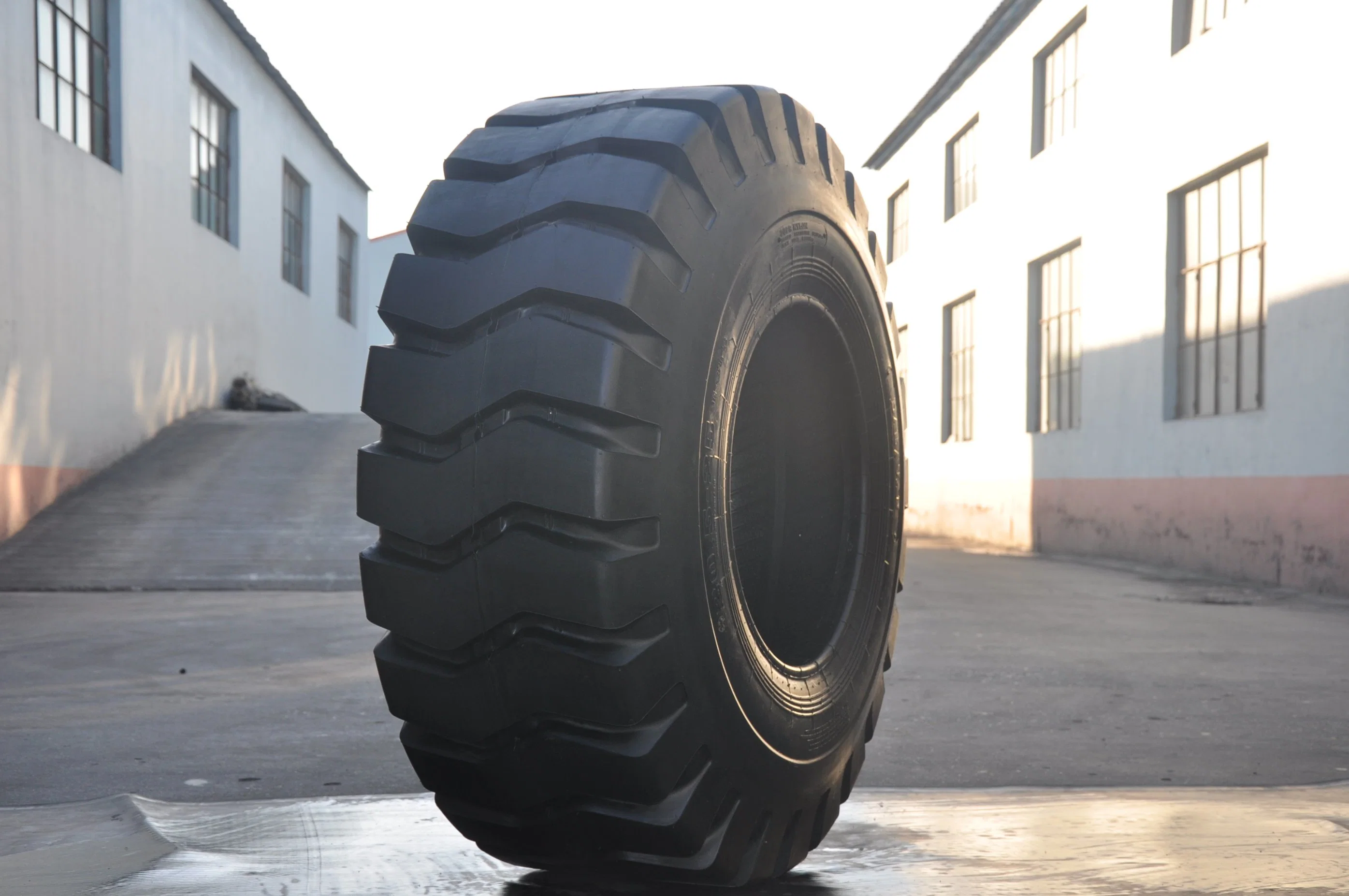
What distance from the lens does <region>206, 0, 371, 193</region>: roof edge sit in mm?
14758

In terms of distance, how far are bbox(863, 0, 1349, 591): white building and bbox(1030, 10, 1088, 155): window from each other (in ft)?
0.11

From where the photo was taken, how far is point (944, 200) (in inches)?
744

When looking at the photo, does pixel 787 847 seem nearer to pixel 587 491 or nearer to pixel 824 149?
pixel 587 491

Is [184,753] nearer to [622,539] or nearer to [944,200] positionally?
[622,539]

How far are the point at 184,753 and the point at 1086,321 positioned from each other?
478 inches

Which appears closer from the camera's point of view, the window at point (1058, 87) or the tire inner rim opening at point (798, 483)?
the tire inner rim opening at point (798, 483)

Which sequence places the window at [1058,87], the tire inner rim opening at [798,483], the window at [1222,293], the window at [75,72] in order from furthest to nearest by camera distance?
the window at [1058,87], the window at [1222,293], the window at [75,72], the tire inner rim opening at [798,483]

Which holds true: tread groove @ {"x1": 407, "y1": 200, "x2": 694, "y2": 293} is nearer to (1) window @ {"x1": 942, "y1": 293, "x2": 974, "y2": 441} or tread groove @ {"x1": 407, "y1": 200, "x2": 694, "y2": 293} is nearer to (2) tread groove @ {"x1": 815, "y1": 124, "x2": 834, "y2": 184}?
(2) tread groove @ {"x1": 815, "y1": 124, "x2": 834, "y2": 184}

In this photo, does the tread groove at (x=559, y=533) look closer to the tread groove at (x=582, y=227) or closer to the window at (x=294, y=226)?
the tread groove at (x=582, y=227)

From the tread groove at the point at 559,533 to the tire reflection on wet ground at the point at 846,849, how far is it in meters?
Answer: 0.59

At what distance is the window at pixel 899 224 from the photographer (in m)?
21.4

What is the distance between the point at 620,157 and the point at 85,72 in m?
11.2

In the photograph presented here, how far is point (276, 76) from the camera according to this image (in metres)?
17.0

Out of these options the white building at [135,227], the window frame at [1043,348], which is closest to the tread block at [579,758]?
the white building at [135,227]
